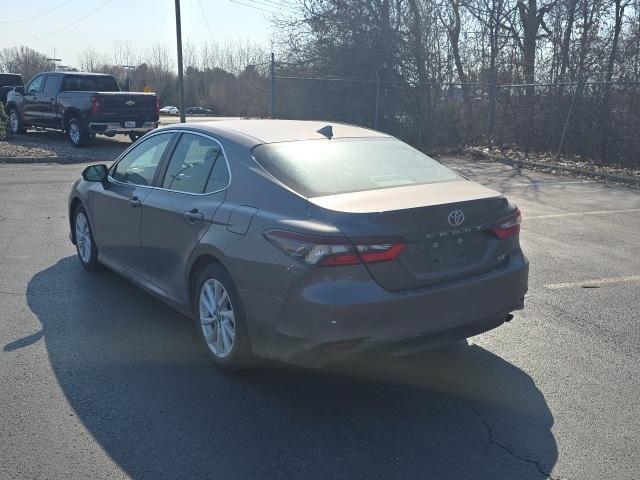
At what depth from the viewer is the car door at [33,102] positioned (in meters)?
19.3

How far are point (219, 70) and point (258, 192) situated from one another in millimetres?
56376

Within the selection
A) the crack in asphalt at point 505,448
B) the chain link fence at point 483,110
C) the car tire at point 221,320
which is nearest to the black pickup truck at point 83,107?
the chain link fence at point 483,110

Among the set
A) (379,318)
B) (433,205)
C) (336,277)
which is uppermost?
(433,205)

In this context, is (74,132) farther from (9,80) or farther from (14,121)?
(9,80)

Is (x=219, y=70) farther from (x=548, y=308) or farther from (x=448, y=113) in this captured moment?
(x=548, y=308)

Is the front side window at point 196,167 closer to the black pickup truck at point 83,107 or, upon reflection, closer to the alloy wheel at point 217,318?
the alloy wheel at point 217,318

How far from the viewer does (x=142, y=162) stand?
5.58 m

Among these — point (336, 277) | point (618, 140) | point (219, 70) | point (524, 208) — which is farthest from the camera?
point (219, 70)

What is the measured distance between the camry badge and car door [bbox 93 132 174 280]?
2511 millimetres

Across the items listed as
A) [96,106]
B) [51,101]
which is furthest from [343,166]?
[51,101]

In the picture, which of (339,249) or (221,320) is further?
(221,320)

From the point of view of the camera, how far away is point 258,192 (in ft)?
13.2

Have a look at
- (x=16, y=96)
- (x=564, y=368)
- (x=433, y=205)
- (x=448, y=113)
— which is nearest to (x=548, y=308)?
(x=564, y=368)

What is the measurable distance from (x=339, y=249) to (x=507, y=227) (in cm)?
132
